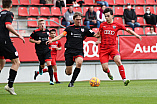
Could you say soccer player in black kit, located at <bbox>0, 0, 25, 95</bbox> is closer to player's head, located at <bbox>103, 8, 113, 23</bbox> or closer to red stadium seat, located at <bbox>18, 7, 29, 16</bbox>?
player's head, located at <bbox>103, 8, 113, 23</bbox>

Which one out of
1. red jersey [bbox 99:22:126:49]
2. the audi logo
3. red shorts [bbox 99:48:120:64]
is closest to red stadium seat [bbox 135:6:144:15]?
the audi logo

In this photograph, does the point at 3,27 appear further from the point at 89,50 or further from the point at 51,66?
the point at 89,50

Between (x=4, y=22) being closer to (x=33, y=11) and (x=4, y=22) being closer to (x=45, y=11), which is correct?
(x=33, y=11)

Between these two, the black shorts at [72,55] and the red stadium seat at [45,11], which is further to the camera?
the red stadium seat at [45,11]

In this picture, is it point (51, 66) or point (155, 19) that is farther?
point (155, 19)

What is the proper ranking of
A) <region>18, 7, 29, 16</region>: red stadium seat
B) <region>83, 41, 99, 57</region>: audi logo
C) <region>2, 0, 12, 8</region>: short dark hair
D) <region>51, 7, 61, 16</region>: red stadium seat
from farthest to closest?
<region>51, 7, 61, 16</region>: red stadium seat
<region>18, 7, 29, 16</region>: red stadium seat
<region>83, 41, 99, 57</region>: audi logo
<region>2, 0, 12, 8</region>: short dark hair

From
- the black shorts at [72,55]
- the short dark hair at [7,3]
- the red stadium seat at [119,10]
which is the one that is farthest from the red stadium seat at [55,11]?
the short dark hair at [7,3]

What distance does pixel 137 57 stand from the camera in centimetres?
1683

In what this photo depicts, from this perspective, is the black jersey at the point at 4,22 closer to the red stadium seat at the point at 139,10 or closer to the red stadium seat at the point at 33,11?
the red stadium seat at the point at 33,11

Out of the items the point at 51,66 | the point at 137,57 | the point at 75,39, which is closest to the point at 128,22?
the point at 137,57

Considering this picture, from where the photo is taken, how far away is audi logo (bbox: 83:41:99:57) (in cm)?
1648

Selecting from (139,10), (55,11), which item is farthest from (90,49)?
(139,10)

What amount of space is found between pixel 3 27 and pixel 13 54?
630mm

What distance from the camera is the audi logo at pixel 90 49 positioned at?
16484 millimetres
